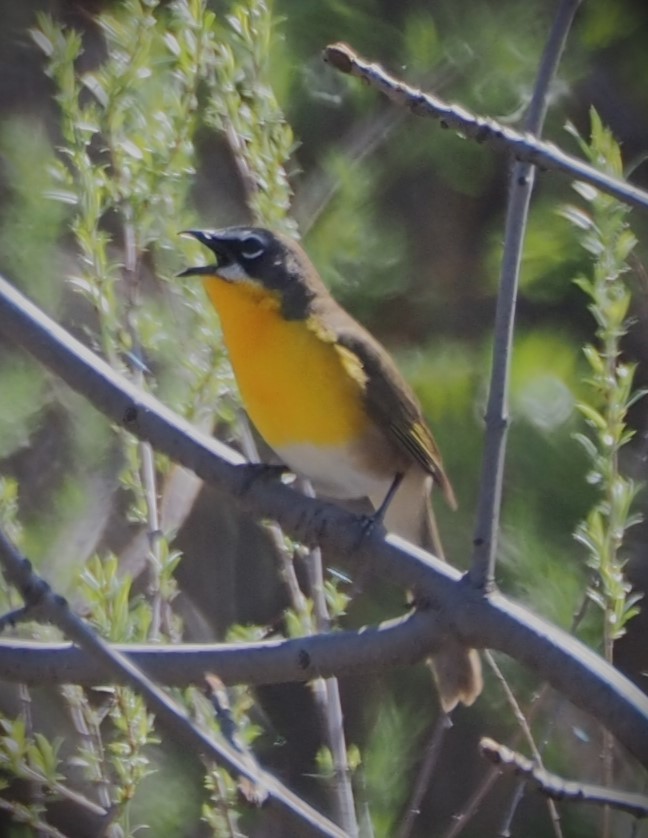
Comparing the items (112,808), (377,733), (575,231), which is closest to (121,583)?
(112,808)

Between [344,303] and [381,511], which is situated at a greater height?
[344,303]

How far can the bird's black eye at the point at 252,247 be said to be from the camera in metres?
0.92

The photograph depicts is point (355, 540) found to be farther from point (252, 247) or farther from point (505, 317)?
point (252, 247)

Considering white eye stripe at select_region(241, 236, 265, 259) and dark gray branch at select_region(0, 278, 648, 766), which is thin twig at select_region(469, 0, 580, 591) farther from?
white eye stripe at select_region(241, 236, 265, 259)

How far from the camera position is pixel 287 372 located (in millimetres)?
915

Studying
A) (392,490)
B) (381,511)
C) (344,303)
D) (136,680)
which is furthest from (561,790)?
(344,303)

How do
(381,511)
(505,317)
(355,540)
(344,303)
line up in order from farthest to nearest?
(344,303), (381,511), (355,540), (505,317)

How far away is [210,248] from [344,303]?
0.24m

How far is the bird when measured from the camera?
3.00 ft

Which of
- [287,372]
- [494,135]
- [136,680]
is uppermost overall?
[494,135]

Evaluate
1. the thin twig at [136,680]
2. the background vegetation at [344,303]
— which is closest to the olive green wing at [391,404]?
the background vegetation at [344,303]

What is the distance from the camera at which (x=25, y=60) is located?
3.63 ft

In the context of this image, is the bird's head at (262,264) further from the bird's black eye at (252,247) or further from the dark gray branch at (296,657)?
the dark gray branch at (296,657)

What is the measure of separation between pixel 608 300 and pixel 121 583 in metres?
0.39
